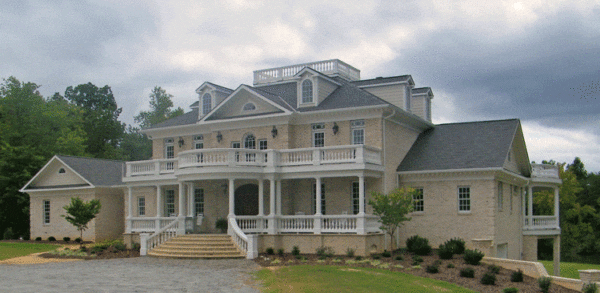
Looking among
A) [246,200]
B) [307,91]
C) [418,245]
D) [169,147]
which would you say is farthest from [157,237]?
[418,245]

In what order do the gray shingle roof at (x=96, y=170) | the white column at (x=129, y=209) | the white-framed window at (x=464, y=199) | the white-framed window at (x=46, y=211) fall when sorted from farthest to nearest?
the white-framed window at (x=46, y=211)
the gray shingle roof at (x=96, y=170)
the white column at (x=129, y=209)
the white-framed window at (x=464, y=199)

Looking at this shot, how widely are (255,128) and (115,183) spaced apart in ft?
42.9

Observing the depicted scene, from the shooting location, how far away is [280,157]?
29.0 metres

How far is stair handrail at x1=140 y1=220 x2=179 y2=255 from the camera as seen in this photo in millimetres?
28375

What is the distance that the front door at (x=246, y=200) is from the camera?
31.8 meters

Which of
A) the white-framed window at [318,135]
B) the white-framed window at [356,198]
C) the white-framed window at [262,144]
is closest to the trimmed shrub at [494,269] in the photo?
the white-framed window at [356,198]

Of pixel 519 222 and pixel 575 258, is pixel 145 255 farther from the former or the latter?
pixel 575 258

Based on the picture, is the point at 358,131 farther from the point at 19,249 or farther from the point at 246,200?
the point at 19,249

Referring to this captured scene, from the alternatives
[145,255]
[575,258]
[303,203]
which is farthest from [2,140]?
[575,258]

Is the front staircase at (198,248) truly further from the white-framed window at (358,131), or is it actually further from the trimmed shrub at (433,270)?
the trimmed shrub at (433,270)

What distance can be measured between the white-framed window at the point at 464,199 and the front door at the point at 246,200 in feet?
34.8

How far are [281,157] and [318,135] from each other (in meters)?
2.83

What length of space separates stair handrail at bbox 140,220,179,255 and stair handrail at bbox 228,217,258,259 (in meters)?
3.63

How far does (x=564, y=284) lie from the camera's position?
2152cm
